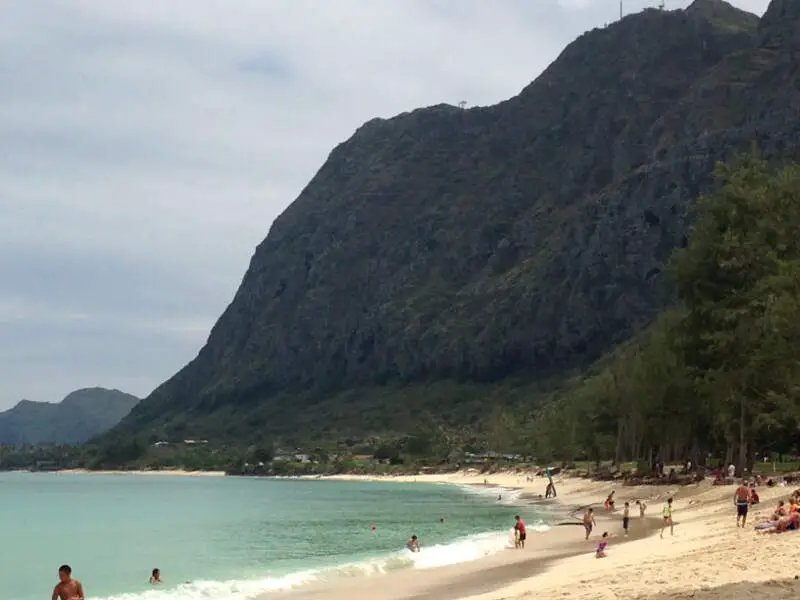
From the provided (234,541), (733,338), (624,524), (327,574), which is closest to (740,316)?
(733,338)

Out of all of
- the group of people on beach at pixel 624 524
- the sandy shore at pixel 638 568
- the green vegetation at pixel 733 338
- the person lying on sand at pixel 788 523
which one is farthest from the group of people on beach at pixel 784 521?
the green vegetation at pixel 733 338

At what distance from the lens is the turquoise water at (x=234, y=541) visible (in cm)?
3625

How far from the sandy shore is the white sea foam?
1170 mm

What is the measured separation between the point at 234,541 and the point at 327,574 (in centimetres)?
2355

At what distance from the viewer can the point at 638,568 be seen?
75.5ft

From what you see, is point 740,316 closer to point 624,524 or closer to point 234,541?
point 624,524

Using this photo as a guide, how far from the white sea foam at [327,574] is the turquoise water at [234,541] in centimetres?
5

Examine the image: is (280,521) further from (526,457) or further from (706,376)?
(526,457)

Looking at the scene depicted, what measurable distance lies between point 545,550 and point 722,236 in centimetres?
2187

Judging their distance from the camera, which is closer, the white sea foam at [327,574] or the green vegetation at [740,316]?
the white sea foam at [327,574]

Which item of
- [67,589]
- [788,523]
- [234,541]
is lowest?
[234,541]

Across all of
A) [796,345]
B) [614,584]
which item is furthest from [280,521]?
[614,584]

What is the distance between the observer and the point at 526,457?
155625mm

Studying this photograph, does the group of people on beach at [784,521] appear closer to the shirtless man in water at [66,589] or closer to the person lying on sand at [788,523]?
the person lying on sand at [788,523]
